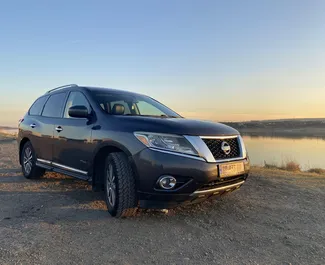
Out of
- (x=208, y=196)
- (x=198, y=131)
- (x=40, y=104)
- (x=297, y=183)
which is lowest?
(x=297, y=183)

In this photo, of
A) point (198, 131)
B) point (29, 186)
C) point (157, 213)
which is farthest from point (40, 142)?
point (198, 131)

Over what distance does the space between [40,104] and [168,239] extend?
4.49 m

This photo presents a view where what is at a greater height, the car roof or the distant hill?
the car roof

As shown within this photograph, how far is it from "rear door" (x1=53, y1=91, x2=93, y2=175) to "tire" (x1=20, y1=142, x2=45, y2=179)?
46.4 inches

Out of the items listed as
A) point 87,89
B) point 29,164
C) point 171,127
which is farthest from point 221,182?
point 29,164

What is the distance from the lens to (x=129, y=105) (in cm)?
493

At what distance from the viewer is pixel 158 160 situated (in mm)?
3393

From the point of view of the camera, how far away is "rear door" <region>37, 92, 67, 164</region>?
5340mm

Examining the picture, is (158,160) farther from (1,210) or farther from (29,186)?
(29,186)

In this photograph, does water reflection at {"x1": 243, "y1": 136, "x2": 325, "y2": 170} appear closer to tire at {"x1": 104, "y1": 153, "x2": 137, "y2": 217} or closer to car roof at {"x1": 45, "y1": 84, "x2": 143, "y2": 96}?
car roof at {"x1": 45, "y1": 84, "x2": 143, "y2": 96}

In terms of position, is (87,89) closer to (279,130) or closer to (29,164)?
(29,164)

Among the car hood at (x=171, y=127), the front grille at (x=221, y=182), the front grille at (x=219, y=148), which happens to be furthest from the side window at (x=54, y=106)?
the front grille at (x=221, y=182)

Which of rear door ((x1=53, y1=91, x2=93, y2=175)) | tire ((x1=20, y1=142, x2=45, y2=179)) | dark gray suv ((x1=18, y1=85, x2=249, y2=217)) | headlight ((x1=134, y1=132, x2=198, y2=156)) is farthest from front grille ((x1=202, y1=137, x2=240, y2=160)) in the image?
tire ((x1=20, y1=142, x2=45, y2=179))

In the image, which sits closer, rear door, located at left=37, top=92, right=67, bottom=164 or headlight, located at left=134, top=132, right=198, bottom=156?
headlight, located at left=134, top=132, right=198, bottom=156
